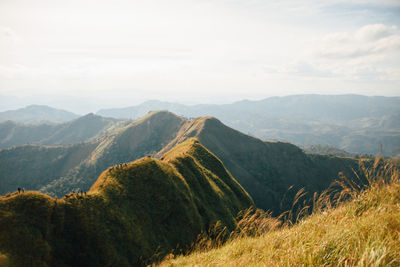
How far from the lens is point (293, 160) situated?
589 ft

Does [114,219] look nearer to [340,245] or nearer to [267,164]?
[340,245]

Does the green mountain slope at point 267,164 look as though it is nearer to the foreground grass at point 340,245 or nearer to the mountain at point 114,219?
the mountain at point 114,219

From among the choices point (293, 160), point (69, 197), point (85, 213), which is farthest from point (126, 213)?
point (293, 160)

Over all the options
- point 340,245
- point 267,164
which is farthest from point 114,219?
point 267,164

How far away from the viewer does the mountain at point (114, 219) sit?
18.2 metres

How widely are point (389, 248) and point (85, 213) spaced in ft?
81.3

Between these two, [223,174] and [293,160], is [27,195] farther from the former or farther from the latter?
[293,160]

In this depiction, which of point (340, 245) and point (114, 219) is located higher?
point (340, 245)

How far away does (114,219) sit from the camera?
2353cm

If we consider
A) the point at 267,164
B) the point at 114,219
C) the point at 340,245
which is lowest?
the point at 267,164

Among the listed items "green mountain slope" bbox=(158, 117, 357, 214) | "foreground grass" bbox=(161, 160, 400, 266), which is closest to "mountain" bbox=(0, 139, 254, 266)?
"foreground grass" bbox=(161, 160, 400, 266)

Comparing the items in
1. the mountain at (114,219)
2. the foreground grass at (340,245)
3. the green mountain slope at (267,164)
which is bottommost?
the green mountain slope at (267,164)

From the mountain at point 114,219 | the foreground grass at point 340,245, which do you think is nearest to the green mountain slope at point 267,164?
the mountain at point 114,219

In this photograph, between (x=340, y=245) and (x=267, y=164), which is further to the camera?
(x=267, y=164)
